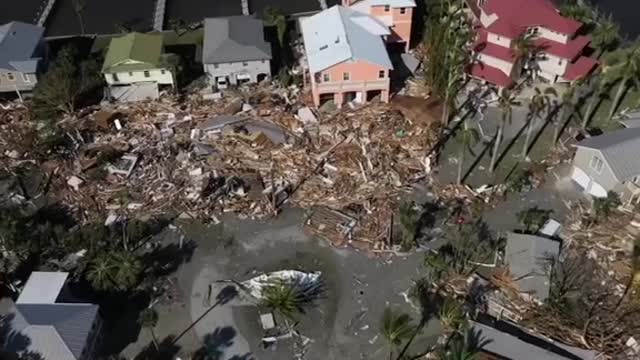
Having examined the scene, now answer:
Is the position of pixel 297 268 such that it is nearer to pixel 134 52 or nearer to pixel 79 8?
pixel 134 52

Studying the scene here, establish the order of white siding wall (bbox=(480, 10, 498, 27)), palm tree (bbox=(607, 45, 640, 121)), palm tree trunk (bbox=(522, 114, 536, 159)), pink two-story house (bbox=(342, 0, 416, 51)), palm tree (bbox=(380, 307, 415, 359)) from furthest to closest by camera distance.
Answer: pink two-story house (bbox=(342, 0, 416, 51)) → white siding wall (bbox=(480, 10, 498, 27)) → palm tree trunk (bbox=(522, 114, 536, 159)) → palm tree (bbox=(607, 45, 640, 121)) → palm tree (bbox=(380, 307, 415, 359))

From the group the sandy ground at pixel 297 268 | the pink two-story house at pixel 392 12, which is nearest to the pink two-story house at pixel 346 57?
the pink two-story house at pixel 392 12

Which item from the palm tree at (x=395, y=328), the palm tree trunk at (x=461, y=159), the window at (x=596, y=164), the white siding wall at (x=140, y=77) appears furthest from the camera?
the white siding wall at (x=140, y=77)

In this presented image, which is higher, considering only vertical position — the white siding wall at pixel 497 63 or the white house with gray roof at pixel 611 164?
the white siding wall at pixel 497 63

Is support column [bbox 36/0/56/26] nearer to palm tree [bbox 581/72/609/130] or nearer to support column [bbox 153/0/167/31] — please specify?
support column [bbox 153/0/167/31]

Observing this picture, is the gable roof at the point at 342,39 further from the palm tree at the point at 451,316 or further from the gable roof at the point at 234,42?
the palm tree at the point at 451,316

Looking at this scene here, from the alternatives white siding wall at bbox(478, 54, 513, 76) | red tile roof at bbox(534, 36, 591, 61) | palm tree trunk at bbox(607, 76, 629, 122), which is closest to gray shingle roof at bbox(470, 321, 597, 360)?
palm tree trunk at bbox(607, 76, 629, 122)
